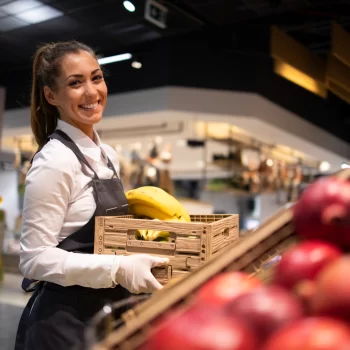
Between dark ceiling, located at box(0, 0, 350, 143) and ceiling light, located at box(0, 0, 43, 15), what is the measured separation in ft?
0.20

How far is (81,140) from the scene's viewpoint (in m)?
1.66

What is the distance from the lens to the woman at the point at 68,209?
4.44 feet

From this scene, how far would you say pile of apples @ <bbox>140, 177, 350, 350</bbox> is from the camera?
467mm

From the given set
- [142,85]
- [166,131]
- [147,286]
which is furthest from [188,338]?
[166,131]

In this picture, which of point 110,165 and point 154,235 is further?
point 110,165

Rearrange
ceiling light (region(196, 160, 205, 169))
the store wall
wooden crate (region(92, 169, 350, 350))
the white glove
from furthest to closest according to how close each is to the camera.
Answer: ceiling light (region(196, 160, 205, 169))
the store wall
the white glove
wooden crate (region(92, 169, 350, 350))

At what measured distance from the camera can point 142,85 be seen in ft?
18.9

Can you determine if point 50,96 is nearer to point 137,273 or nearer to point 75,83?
point 75,83

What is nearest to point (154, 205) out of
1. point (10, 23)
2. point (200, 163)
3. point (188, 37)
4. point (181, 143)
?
point (10, 23)

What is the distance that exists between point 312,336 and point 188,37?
5378 mm

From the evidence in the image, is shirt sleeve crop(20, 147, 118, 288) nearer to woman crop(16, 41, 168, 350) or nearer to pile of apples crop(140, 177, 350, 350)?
woman crop(16, 41, 168, 350)

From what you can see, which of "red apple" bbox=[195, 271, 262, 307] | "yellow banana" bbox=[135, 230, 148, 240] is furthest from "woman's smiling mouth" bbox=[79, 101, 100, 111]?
"red apple" bbox=[195, 271, 262, 307]

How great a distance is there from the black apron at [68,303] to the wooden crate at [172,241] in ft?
0.32

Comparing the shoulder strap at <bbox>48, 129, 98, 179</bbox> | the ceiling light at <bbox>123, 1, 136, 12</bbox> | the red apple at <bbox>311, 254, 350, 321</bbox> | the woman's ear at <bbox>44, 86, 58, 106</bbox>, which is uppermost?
the ceiling light at <bbox>123, 1, 136, 12</bbox>
